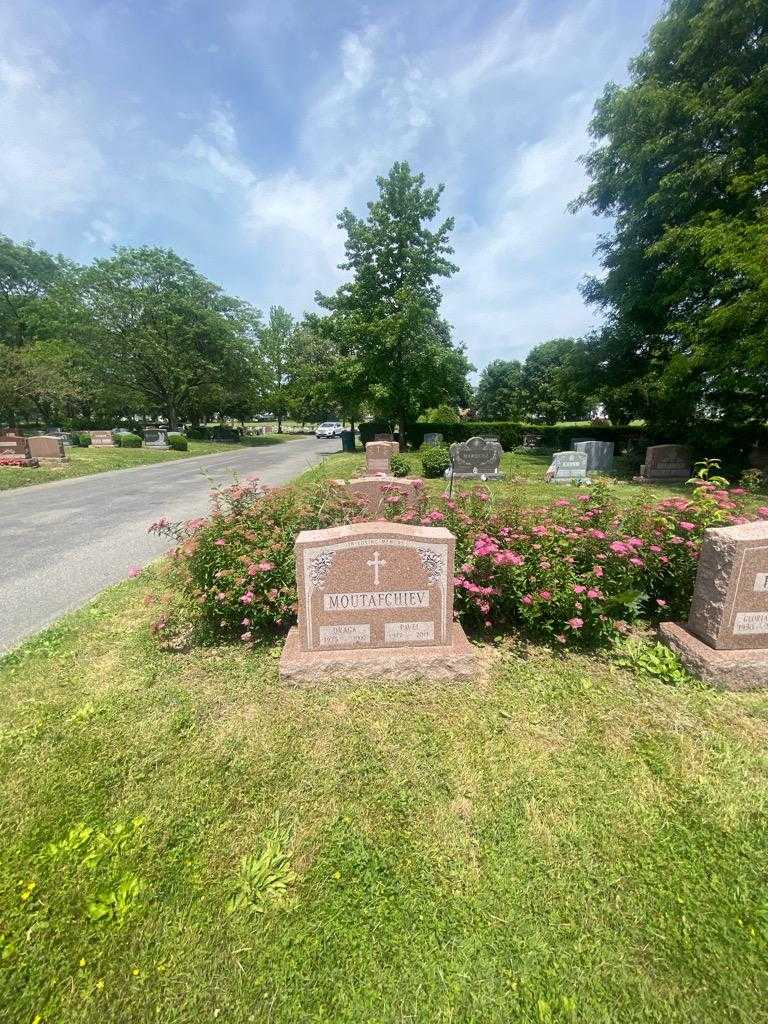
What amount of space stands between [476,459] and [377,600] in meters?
12.3

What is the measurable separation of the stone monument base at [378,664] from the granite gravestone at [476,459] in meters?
11.7

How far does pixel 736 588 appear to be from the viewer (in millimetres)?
3088

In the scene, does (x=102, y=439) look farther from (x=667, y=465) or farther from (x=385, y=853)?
(x=667, y=465)

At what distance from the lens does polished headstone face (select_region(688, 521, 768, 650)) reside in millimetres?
3055

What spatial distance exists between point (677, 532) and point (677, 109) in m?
18.9

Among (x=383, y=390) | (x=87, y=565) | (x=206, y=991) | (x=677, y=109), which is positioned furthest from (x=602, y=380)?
(x=206, y=991)

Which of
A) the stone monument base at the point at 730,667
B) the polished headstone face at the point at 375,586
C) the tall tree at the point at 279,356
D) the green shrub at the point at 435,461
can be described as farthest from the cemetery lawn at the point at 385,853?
the tall tree at the point at 279,356

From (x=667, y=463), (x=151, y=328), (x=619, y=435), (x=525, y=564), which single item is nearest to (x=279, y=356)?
(x=151, y=328)

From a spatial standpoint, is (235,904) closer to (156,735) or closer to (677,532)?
(156,735)

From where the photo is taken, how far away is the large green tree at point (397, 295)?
21.0 m

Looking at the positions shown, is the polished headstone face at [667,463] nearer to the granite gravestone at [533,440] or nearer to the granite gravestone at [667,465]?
the granite gravestone at [667,465]

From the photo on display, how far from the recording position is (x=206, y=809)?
7.28 ft

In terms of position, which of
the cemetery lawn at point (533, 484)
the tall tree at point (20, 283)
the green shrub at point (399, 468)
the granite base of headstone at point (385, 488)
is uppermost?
the tall tree at point (20, 283)

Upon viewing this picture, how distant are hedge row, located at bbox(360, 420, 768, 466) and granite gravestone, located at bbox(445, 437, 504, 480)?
748 cm
